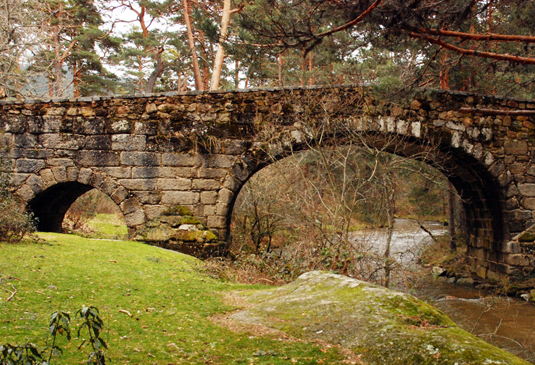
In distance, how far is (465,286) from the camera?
32.8 feet

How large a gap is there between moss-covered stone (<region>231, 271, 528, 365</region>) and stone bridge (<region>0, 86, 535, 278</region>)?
4212 millimetres

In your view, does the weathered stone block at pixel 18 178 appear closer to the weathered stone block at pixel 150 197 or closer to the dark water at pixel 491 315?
the weathered stone block at pixel 150 197

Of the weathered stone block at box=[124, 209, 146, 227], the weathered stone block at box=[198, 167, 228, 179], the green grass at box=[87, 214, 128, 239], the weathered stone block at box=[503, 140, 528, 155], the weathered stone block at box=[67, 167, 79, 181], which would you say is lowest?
the green grass at box=[87, 214, 128, 239]

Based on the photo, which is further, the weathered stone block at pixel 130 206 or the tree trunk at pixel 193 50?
the tree trunk at pixel 193 50

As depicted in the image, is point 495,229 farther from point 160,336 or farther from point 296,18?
point 160,336

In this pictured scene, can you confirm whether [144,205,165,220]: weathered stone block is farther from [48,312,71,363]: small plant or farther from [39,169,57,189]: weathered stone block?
[48,312,71,363]: small plant

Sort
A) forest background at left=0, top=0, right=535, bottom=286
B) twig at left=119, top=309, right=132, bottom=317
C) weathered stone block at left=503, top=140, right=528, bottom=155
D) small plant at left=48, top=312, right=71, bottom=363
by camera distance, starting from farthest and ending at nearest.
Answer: weathered stone block at left=503, top=140, right=528, bottom=155 → forest background at left=0, top=0, right=535, bottom=286 → twig at left=119, top=309, right=132, bottom=317 → small plant at left=48, top=312, right=71, bottom=363

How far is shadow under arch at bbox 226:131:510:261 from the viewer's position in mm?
7891

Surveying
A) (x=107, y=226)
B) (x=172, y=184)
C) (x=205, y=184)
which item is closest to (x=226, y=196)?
(x=205, y=184)

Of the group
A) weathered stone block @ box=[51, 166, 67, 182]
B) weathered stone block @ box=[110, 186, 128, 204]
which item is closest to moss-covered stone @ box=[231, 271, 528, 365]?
weathered stone block @ box=[110, 186, 128, 204]

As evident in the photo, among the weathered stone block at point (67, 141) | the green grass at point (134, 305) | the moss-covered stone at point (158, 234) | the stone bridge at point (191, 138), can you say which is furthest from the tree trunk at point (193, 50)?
the green grass at point (134, 305)

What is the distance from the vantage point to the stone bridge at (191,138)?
7.86 metres

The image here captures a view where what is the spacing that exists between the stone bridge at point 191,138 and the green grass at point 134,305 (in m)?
2.07

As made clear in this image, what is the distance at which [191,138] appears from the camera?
26.2ft
